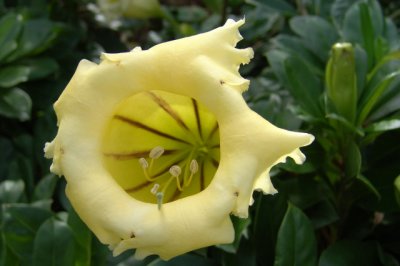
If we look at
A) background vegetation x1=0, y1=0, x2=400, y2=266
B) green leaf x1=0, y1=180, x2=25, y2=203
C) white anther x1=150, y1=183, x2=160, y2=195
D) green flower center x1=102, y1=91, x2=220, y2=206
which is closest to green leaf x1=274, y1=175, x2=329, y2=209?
background vegetation x1=0, y1=0, x2=400, y2=266

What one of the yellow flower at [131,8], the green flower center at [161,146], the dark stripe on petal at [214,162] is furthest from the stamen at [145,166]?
the yellow flower at [131,8]

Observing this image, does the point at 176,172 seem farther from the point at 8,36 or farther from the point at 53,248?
the point at 8,36

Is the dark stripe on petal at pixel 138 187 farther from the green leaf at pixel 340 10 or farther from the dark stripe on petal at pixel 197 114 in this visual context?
the green leaf at pixel 340 10

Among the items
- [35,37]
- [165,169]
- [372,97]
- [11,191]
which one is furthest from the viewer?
[35,37]

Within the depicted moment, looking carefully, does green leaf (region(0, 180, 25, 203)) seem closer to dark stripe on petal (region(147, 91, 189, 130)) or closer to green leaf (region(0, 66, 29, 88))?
green leaf (region(0, 66, 29, 88))

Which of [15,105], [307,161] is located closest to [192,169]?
[307,161]

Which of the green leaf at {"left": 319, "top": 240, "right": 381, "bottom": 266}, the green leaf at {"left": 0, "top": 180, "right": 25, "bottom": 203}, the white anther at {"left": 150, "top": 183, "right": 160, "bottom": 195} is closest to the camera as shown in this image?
the white anther at {"left": 150, "top": 183, "right": 160, "bottom": 195}
